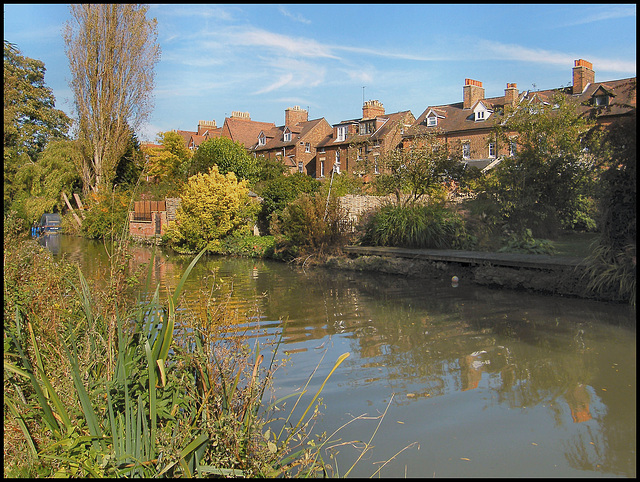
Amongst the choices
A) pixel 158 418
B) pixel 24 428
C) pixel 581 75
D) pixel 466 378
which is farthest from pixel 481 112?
pixel 24 428

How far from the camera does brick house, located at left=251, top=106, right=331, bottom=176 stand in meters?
45.9

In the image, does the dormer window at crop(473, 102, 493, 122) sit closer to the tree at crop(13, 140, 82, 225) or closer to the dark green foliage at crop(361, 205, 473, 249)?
the dark green foliage at crop(361, 205, 473, 249)

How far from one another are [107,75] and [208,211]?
13585 millimetres

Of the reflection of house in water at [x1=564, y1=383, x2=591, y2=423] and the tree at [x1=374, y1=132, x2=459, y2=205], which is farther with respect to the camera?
the tree at [x1=374, y1=132, x2=459, y2=205]

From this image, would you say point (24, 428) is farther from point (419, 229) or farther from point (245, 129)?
point (245, 129)

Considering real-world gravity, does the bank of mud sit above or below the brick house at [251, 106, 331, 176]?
below

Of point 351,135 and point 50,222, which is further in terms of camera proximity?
point 351,135

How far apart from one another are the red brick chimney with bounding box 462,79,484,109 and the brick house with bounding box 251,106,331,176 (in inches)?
567

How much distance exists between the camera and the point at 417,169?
17.7 metres

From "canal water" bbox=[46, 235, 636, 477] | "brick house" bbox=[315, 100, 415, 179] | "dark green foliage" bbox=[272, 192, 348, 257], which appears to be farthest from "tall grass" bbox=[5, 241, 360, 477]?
"brick house" bbox=[315, 100, 415, 179]

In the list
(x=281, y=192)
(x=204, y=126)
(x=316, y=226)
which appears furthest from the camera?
(x=204, y=126)

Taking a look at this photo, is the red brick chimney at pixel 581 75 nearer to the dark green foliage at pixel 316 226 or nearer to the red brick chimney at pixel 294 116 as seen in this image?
the dark green foliage at pixel 316 226

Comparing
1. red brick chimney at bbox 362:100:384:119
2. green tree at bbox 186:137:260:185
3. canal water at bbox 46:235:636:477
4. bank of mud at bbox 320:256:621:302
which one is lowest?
canal water at bbox 46:235:636:477

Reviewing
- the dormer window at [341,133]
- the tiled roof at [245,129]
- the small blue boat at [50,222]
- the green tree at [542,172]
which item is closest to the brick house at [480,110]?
the dormer window at [341,133]
